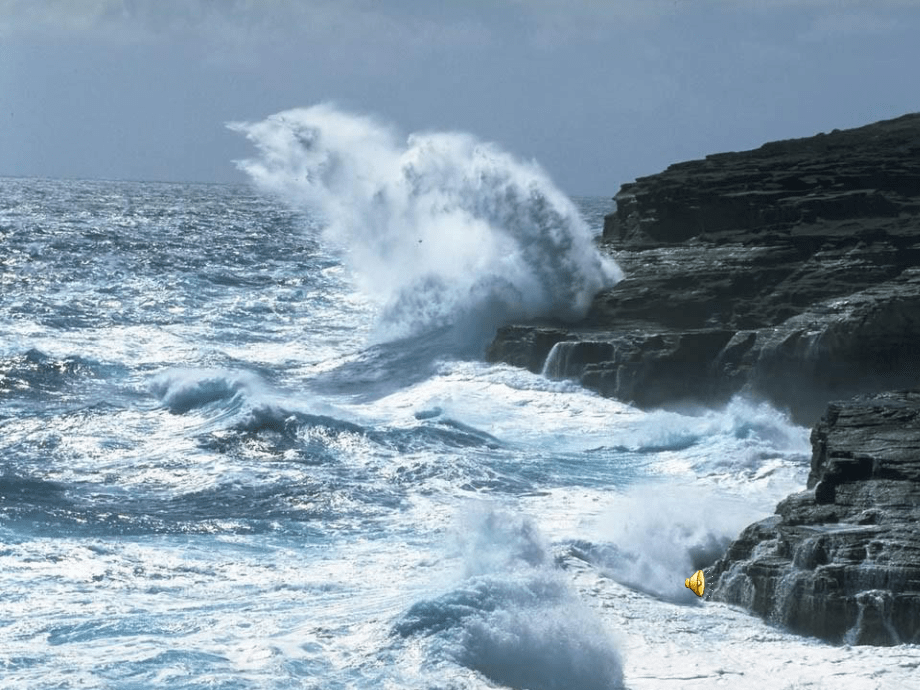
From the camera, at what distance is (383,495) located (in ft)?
63.1

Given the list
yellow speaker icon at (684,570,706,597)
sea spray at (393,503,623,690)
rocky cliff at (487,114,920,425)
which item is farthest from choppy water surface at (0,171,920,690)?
rocky cliff at (487,114,920,425)

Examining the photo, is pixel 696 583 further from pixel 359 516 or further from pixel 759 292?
pixel 759 292

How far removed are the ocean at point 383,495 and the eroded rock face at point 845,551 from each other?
1.10ft

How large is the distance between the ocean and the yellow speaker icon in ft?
0.42

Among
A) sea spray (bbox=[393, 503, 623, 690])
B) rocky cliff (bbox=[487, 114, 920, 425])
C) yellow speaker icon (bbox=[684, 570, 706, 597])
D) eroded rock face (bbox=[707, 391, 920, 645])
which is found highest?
rocky cliff (bbox=[487, 114, 920, 425])

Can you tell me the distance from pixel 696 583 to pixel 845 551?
1844 millimetres

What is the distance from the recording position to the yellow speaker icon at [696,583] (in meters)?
15.4

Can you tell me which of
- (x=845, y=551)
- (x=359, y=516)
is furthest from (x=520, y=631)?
(x=359, y=516)

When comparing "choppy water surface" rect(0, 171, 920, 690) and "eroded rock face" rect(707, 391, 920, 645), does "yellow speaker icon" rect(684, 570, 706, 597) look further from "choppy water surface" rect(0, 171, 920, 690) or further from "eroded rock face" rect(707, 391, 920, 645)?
"choppy water surface" rect(0, 171, 920, 690)

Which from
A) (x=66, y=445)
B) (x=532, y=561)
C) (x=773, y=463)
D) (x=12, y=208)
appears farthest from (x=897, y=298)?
(x=12, y=208)

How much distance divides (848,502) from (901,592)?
2006 mm

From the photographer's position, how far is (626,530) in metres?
17.1

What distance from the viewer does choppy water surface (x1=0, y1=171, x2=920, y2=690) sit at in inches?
517

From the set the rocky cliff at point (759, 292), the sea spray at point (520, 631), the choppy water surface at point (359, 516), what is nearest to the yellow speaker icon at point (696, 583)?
the choppy water surface at point (359, 516)
